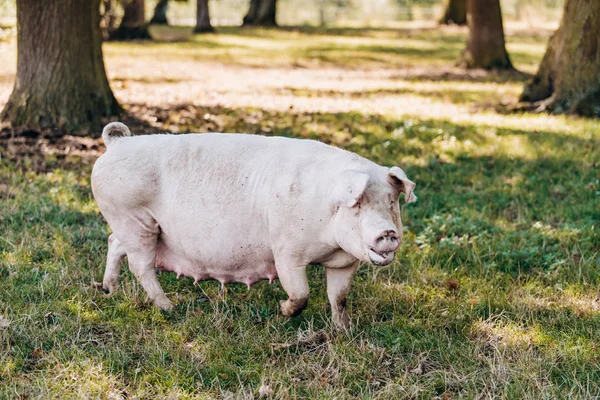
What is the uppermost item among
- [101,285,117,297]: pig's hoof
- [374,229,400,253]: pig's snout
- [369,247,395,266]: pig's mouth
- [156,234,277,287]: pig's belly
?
[374,229,400,253]: pig's snout

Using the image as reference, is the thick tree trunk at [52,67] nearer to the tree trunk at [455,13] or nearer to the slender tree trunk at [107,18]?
the slender tree trunk at [107,18]

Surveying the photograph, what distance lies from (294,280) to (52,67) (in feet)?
20.5

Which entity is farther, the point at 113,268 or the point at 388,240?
the point at 113,268

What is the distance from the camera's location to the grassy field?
4.05m

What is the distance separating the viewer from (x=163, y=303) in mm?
4926

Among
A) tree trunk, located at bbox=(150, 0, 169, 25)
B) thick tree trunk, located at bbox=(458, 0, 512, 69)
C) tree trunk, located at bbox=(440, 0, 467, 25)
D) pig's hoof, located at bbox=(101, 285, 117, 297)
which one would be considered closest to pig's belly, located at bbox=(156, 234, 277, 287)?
pig's hoof, located at bbox=(101, 285, 117, 297)

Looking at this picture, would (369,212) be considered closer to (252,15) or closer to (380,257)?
(380,257)

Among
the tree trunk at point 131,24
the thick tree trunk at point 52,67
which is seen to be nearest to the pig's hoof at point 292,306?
the thick tree trunk at point 52,67

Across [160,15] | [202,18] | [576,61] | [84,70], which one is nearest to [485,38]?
[576,61]

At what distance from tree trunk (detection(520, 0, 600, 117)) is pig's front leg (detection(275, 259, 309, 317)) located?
26.5 feet

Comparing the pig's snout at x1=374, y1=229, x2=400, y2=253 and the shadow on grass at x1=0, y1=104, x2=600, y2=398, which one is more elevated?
the pig's snout at x1=374, y1=229, x2=400, y2=253

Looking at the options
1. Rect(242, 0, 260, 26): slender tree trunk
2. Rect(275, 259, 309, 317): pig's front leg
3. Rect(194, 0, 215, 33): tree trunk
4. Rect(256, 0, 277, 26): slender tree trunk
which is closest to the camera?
Rect(275, 259, 309, 317): pig's front leg

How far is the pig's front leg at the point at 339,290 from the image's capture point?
461 centimetres

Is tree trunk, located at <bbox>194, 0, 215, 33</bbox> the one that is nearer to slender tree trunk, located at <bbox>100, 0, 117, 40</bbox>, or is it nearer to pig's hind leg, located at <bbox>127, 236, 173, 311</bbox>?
slender tree trunk, located at <bbox>100, 0, 117, 40</bbox>
